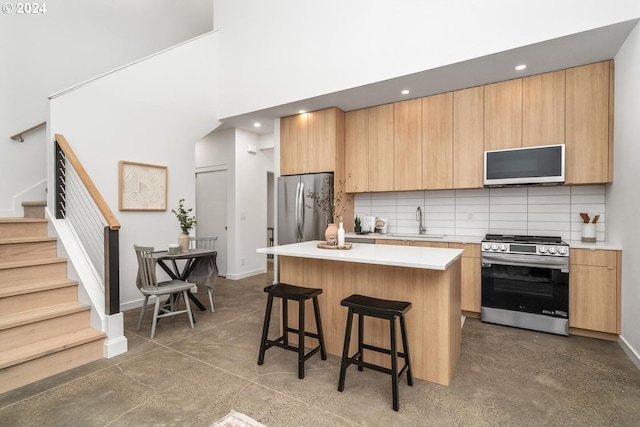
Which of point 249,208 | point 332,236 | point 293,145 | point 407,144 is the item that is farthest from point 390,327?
point 249,208

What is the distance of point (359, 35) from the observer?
3.84 meters

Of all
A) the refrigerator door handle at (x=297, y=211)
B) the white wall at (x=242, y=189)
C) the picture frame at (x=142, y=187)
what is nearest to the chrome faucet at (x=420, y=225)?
the refrigerator door handle at (x=297, y=211)

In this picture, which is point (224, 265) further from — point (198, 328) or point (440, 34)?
point (440, 34)

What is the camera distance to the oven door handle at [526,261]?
10.4ft

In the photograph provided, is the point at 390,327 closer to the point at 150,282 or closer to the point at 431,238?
the point at 431,238

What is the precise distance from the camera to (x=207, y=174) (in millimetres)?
6215

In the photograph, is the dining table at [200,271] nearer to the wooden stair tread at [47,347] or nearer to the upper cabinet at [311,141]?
the wooden stair tread at [47,347]

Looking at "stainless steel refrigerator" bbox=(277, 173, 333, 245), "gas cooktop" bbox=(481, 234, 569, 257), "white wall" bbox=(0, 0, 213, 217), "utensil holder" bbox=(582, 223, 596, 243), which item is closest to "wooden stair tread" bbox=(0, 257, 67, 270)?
A: "white wall" bbox=(0, 0, 213, 217)

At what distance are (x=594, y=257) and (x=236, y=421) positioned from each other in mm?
3458

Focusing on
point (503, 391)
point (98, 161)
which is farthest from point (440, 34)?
point (98, 161)

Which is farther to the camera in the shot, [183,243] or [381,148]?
[381,148]

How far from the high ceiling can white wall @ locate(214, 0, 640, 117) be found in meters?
0.10

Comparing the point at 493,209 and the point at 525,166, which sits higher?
the point at 525,166

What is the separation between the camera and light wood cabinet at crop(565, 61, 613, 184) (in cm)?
322
